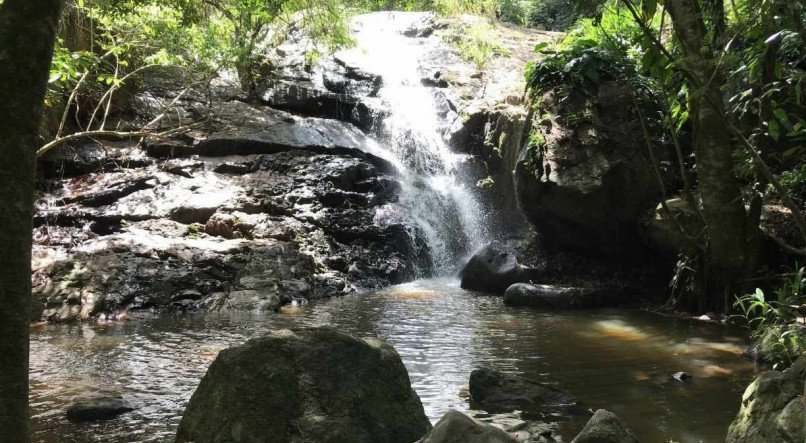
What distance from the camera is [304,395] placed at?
3.58 metres

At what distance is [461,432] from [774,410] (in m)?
1.64

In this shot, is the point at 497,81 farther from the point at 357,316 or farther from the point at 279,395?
the point at 279,395

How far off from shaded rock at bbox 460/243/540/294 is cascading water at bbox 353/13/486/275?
1633mm

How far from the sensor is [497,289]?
35.3 feet

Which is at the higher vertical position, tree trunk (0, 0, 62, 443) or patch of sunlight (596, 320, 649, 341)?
tree trunk (0, 0, 62, 443)

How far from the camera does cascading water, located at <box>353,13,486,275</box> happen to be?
43.6ft

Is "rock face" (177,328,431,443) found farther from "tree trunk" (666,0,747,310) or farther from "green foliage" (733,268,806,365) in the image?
"tree trunk" (666,0,747,310)

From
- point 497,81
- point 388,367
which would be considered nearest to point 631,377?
point 388,367

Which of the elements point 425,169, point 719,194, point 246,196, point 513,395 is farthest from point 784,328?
point 425,169

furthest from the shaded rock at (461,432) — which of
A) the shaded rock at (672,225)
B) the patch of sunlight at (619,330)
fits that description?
the shaded rock at (672,225)

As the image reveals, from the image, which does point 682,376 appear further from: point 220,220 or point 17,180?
point 220,220

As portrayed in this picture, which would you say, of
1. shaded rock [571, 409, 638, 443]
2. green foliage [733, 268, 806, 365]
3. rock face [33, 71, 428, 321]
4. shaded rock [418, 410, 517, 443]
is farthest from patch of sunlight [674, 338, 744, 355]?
rock face [33, 71, 428, 321]

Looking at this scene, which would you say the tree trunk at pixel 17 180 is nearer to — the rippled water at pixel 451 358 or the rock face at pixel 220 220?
the rippled water at pixel 451 358

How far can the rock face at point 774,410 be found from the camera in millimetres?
2900
